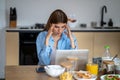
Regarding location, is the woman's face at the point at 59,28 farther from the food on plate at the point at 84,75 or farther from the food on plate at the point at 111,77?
the food on plate at the point at 111,77

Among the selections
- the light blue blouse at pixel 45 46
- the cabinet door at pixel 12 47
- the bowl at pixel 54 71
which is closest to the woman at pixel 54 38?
the light blue blouse at pixel 45 46

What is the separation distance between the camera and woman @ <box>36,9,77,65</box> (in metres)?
2.72

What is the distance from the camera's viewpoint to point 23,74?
7.19 feet

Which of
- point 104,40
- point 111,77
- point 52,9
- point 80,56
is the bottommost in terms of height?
point 111,77

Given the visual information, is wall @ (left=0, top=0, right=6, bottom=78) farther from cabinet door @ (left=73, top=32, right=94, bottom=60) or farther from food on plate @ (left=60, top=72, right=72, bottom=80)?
food on plate @ (left=60, top=72, right=72, bottom=80)

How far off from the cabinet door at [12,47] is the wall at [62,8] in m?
0.53

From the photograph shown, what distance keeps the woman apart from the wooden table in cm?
38

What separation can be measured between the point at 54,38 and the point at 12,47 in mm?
1471

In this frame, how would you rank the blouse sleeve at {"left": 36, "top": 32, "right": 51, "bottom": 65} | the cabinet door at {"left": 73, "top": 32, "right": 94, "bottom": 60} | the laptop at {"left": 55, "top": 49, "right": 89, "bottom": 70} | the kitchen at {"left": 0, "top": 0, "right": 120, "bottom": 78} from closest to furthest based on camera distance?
the laptop at {"left": 55, "top": 49, "right": 89, "bottom": 70}, the blouse sleeve at {"left": 36, "top": 32, "right": 51, "bottom": 65}, the cabinet door at {"left": 73, "top": 32, "right": 94, "bottom": 60}, the kitchen at {"left": 0, "top": 0, "right": 120, "bottom": 78}

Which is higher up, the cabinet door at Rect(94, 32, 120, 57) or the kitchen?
the kitchen

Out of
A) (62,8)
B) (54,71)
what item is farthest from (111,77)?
(62,8)

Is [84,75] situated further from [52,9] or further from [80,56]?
[52,9]

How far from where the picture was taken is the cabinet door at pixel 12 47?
411 cm

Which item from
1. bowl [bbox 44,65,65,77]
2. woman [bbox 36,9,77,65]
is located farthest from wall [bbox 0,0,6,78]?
bowl [bbox 44,65,65,77]
